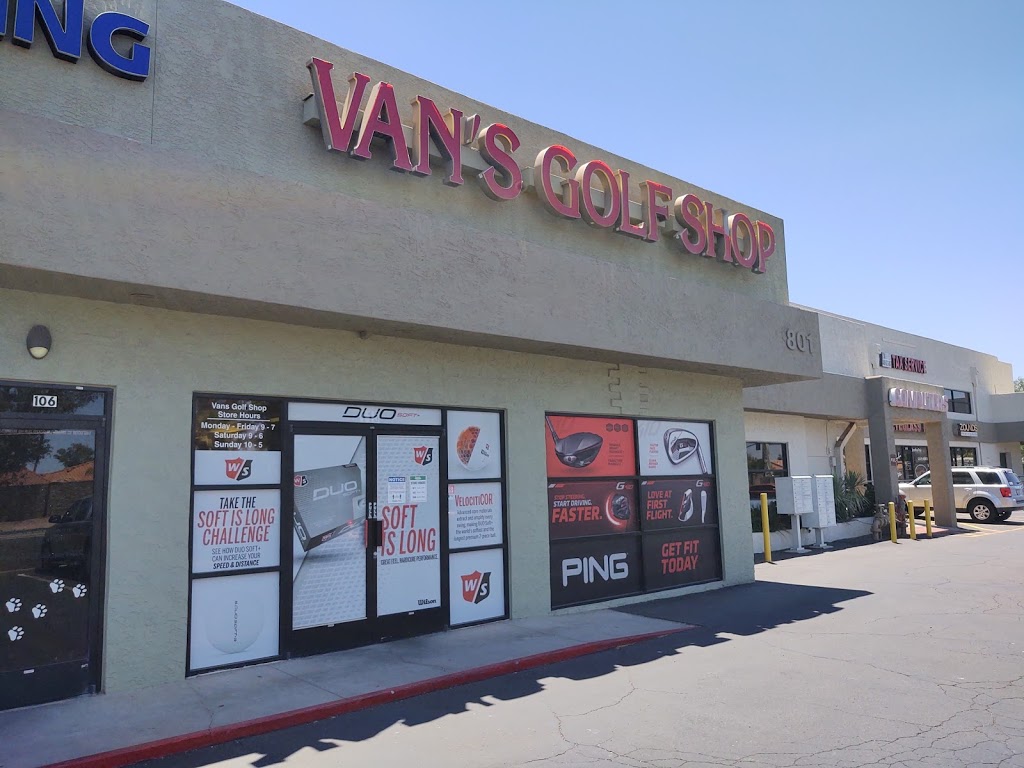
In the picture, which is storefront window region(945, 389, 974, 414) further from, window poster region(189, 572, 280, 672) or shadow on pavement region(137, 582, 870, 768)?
window poster region(189, 572, 280, 672)

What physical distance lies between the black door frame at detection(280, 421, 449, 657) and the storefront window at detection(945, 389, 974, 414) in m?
31.1

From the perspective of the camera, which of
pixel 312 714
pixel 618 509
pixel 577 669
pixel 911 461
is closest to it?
pixel 312 714

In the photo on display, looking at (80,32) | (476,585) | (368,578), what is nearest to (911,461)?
(476,585)

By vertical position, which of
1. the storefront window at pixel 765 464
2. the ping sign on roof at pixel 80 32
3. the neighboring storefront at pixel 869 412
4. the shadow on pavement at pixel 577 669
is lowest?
the shadow on pavement at pixel 577 669

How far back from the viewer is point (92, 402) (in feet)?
26.2

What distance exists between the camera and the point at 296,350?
30.9ft

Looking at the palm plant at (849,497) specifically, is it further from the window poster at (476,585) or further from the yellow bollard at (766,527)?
the window poster at (476,585)

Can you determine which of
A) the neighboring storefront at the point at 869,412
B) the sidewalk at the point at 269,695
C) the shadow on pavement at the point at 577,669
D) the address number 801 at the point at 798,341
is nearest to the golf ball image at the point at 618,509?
the shadow on pavement at the point at 577,669

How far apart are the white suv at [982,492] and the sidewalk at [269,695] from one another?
21798 millimetres

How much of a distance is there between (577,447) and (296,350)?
4975 mm

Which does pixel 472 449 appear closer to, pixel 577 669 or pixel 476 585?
pixel 476 585

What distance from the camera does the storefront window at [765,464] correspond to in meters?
22.2

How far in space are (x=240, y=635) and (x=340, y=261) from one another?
14.1 ft

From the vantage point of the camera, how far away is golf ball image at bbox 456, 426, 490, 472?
11078 millimetres
